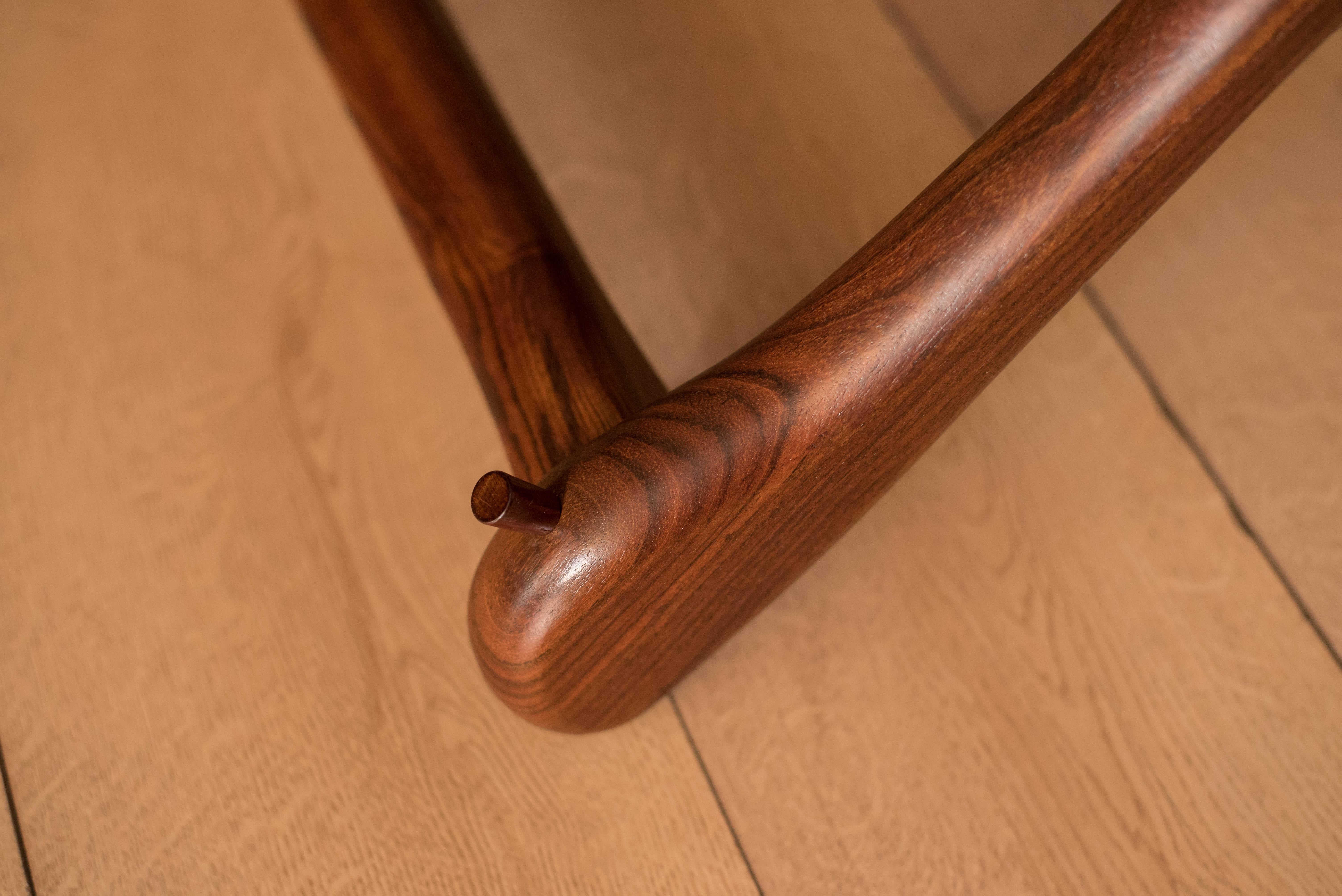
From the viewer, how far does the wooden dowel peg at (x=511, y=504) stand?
0.18m

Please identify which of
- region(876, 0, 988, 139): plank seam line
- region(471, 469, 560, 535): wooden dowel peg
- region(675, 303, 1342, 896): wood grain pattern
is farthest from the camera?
region(876, 0, 988, 139): plank seam line

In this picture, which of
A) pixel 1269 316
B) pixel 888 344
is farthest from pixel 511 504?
pixel 1269 316

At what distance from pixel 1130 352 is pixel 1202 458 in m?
0.04

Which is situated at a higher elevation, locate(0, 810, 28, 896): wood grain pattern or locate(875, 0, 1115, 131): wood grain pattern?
locate(875, 0, 1115, 131): wood grain pattern

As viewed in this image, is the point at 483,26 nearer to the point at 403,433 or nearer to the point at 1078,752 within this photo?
the point at 403,433

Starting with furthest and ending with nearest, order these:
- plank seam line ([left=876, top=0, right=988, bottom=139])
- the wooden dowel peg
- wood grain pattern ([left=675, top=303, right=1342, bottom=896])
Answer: plank seam line ([left=876, top=0, right=988, bottom=139]) < wood grain pattern ([left=675, top=303, right=1342, bottom=896]) < the wooden dowel peg

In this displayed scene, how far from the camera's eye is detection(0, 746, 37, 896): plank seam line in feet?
0.99

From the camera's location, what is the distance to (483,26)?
1.42 feet

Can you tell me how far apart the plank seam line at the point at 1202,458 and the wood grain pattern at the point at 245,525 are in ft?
0.62

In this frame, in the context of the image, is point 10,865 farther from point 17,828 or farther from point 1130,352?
point 1130,352

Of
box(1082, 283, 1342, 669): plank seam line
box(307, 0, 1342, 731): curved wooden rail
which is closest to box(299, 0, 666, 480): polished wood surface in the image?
box(307, 0, 1342, 731): curved wooden rail

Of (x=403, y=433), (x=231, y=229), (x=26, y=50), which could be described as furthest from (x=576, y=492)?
Result: (x=26, y=50)

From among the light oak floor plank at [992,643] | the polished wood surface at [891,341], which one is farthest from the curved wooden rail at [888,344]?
the light oak floor plank at [992,643]

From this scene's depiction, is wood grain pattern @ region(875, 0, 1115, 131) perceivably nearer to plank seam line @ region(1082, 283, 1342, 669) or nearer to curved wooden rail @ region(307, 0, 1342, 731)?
plank seam line @ region(1082, 283, 1342, 669)
